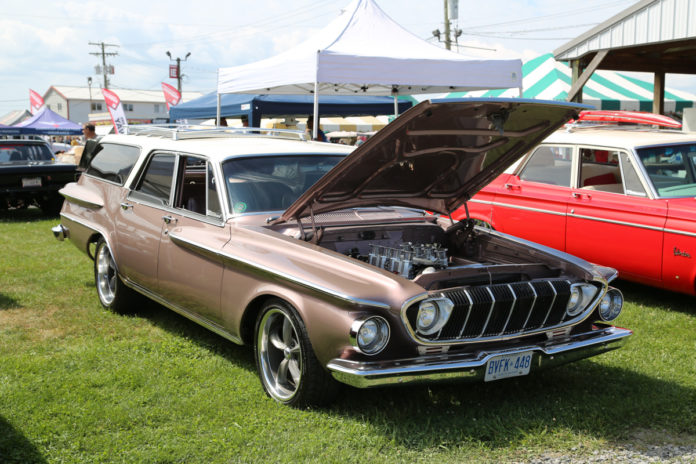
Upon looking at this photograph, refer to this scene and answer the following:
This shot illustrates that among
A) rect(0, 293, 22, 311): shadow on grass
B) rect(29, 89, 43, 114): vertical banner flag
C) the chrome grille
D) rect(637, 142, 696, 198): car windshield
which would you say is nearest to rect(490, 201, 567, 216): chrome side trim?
rect(637, 142, 696, 198): car windshield

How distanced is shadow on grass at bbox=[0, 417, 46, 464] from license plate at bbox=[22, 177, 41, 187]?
32.6 ft

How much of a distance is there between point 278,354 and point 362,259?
865mm

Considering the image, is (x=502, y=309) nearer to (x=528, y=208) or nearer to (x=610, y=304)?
(x=610, y=304)

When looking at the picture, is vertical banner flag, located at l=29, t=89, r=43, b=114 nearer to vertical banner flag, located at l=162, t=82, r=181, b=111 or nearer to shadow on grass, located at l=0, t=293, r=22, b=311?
vertical banner flag, located at l=162, t=82, r=181, b=111

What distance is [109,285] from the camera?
6379mm

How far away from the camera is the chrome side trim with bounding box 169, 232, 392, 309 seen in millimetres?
3562

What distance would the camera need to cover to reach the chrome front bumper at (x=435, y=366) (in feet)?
11.5

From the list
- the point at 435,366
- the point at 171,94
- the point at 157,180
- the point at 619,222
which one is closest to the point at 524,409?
the point at 435,366

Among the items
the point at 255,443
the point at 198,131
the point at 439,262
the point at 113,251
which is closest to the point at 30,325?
the point at 113,251

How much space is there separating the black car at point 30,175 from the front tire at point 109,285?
702 cm

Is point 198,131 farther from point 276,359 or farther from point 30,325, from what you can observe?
point 276,359

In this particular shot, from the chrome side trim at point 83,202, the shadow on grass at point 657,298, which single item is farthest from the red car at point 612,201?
the chrome side trim at point 83,202

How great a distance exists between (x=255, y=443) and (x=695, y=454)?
2.30 meters

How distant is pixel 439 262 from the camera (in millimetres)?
4422
